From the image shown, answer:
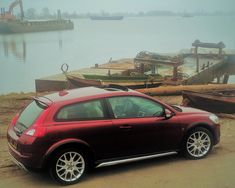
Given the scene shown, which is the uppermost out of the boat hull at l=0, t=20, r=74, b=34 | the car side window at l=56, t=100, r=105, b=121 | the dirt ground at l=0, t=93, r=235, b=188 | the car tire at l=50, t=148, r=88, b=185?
the boat hull at l=0, t=20, r=74, b=34

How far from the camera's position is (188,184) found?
6.50 meters

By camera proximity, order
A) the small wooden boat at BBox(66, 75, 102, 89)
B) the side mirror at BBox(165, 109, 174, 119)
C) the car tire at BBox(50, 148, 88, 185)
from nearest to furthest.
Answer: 1. the car tire at BBox(50, 148, 88, 185)
2. the side mirror at BBox(165, 109, 174, 119)
3. the small wooden boat at BBox(66, 75, 102, 89)

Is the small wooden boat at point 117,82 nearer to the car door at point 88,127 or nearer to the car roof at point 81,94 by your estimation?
the car roof at point 81,94

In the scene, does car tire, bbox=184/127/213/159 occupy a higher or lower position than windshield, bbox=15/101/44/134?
lower

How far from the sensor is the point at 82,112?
678 centimetres

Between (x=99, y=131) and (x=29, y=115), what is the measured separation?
1.16m

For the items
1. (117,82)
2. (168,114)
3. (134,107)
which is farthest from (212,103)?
(117,82)

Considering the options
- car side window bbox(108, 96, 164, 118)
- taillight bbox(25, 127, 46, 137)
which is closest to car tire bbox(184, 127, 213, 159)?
car side window bbox(108, 96, 164, 118)

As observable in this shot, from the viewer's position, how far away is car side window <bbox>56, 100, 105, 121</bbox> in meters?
6.63

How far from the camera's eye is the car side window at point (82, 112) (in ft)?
21.7

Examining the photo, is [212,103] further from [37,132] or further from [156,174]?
[37,132]

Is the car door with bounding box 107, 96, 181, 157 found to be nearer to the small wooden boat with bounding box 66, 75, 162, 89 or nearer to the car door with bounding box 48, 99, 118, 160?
the car door with bounding box 48, 99, 118, 160

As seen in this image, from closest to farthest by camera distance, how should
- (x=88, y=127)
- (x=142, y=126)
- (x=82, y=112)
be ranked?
1. (x=88, y=127)
2. (x=82, y=112)
3. (x=142, y=126)

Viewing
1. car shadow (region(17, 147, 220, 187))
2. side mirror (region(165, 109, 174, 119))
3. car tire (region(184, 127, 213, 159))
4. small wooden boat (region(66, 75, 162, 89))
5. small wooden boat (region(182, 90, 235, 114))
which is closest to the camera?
car shadow (region(17, 147, 220, 187))
